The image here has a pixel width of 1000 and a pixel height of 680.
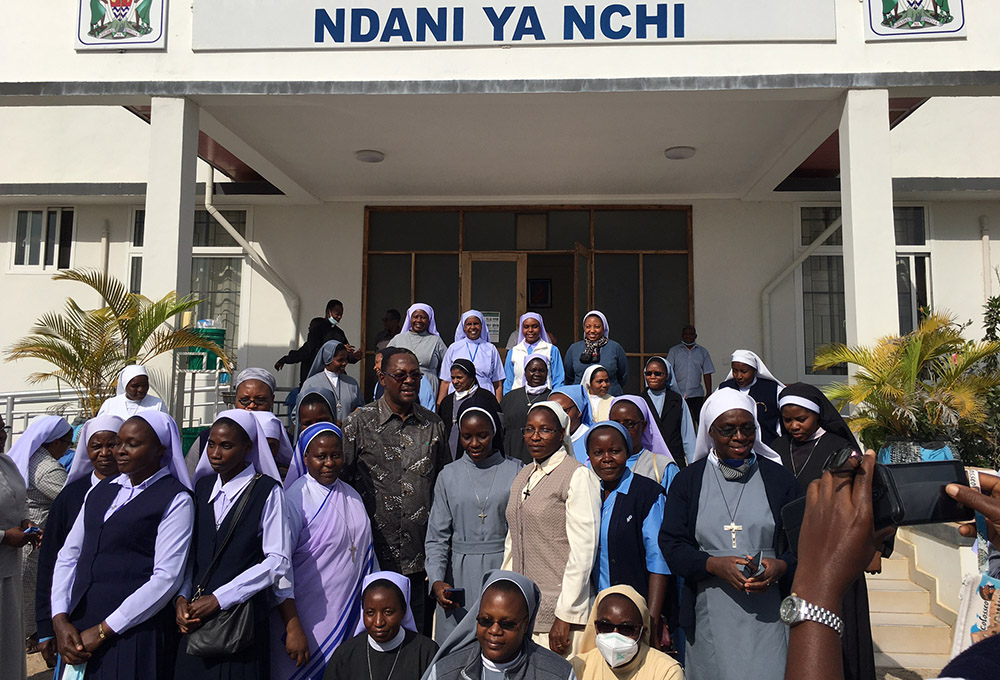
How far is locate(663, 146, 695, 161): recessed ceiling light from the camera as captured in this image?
8938 millimetres

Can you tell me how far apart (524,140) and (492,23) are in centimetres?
164

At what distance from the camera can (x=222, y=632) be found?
10.2 ft

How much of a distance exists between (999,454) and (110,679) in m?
6.44

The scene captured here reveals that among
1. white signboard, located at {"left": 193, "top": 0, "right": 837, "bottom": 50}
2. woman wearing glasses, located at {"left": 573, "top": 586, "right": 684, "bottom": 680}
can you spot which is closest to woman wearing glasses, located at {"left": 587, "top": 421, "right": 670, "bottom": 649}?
woman wearing glasses, located at {"left": 573, "top": 586, "right": 684, "bottom": 680}

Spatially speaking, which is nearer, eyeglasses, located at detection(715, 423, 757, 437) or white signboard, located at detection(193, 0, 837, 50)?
eyeglasses, located at detection(715, 423, 757, 437)

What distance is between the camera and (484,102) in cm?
759

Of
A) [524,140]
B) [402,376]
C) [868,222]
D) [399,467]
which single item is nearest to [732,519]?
[399,467]

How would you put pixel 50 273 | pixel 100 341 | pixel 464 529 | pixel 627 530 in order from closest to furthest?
pixel 627 530 → pixel 464 529 → pixel 100 341 → pixel 50 273

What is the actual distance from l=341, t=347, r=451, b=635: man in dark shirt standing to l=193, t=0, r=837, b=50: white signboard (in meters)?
4.21

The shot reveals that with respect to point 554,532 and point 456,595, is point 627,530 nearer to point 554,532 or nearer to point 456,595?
point 554,532

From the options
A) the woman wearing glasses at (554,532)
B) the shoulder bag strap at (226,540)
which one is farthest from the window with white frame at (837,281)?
the shoulder bag strap at (226,540)

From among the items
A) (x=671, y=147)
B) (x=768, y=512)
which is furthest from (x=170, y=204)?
(x=768, y=512)

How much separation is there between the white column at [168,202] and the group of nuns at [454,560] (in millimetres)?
3772

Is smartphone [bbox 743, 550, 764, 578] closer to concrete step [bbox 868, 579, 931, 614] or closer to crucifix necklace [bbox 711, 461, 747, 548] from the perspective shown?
crucifix necklace [bbox 711, 461, 747, 548]
